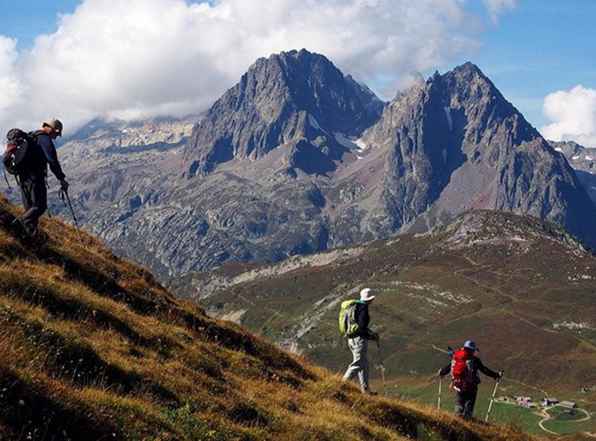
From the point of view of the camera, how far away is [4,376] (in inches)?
408

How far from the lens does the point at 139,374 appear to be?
49.3ft

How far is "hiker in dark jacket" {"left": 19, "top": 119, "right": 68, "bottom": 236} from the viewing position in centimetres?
2167

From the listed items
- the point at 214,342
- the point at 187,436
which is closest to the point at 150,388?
the point at 187,436

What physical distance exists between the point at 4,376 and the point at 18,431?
46.3 inches

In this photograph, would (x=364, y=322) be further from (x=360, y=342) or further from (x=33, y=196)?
(x=33, y=196)

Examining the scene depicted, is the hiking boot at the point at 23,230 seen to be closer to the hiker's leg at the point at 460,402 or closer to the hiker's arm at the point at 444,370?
the hiker's arm at the point at 444,370

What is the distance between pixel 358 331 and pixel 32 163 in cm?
1287

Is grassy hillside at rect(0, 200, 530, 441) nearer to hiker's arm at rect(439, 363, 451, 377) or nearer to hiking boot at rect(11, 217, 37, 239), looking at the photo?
hiking boot at rect(11, 217, 37, 239)

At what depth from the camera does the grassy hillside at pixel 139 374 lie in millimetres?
11125

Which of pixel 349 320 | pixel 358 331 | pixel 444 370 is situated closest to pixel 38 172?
pixel 349 320

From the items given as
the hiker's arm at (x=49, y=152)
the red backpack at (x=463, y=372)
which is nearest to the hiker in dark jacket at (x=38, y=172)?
the hiker's arm at (x=49, y=152)

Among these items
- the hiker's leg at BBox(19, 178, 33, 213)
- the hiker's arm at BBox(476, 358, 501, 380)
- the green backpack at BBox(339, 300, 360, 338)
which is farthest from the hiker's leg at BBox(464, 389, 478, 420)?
the hiker's leg at BBox(19, 178, 33, 213)

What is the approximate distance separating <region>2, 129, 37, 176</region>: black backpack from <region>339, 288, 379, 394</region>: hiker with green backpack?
12.3m

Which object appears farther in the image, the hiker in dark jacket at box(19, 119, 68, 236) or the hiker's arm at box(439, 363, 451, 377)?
the hiker's arm at box(439, 363, 451, 377)
